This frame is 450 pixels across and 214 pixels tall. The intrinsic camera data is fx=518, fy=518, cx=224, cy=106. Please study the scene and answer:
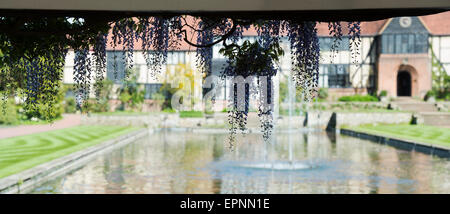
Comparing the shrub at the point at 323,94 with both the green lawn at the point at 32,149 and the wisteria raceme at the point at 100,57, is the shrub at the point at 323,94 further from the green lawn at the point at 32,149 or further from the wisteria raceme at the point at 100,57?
the wisteria raceme at the point at 100,57

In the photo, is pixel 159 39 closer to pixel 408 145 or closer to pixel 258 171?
pixel 258 171

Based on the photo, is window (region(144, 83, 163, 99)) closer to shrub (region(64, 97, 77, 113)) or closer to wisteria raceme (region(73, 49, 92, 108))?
shrub (region(64, 97, 77, 113))

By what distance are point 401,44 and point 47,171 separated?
3734 centimetres

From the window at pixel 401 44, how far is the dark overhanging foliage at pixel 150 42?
39.7 metres

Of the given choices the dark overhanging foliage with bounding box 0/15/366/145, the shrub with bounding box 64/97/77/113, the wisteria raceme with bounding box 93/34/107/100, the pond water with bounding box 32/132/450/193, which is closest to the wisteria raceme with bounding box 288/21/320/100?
the dark overhanging foliage with bounding box 0/15/366/145

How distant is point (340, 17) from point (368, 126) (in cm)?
2943

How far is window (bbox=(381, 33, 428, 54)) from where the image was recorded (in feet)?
141

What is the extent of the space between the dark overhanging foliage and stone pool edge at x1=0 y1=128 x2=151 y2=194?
13.5 ft

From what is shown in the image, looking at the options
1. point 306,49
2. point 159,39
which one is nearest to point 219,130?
point 159,39

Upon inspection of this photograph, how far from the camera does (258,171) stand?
1380 centimetres

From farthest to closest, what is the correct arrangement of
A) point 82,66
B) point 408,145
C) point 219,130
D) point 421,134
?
point 219,130, point 421,134, point 408,145, point 82,66

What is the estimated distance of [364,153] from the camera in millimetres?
18062
